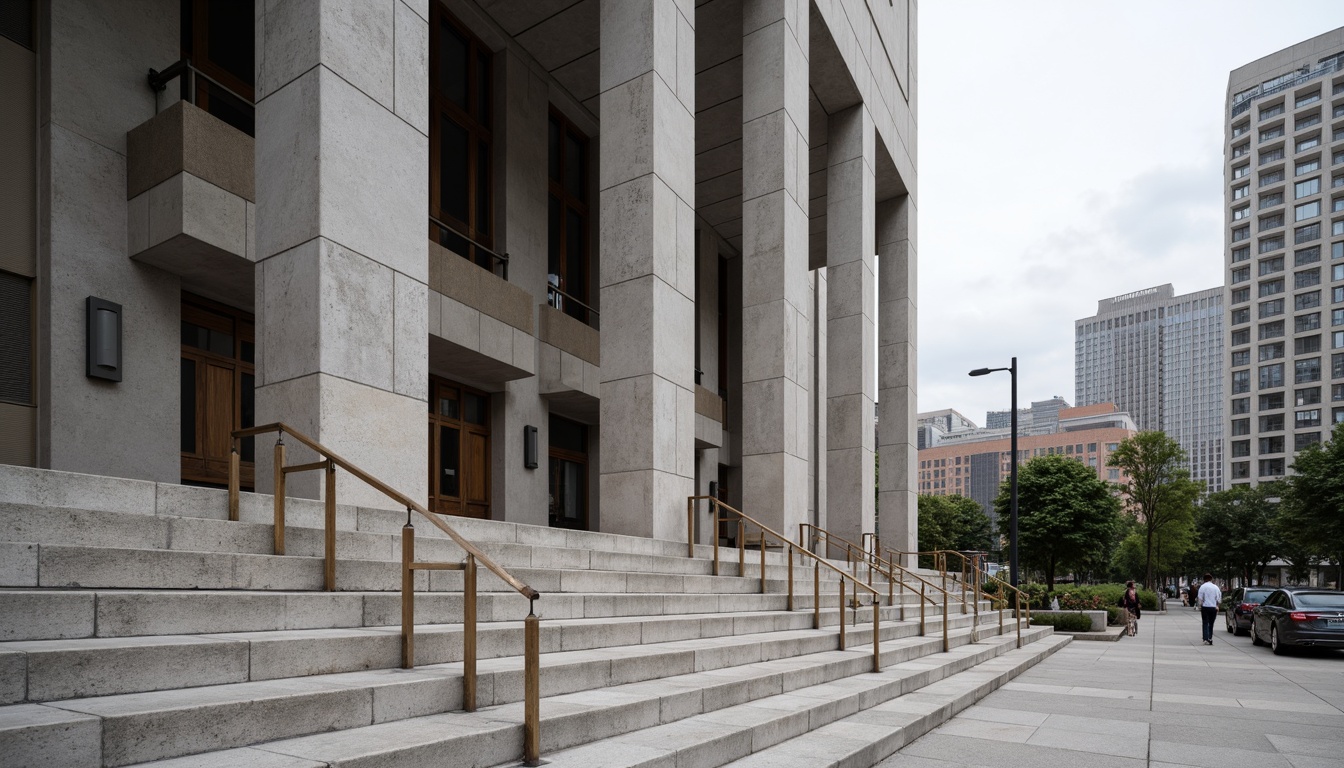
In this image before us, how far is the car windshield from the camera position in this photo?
19.0 m

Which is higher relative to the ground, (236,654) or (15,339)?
(15,339)

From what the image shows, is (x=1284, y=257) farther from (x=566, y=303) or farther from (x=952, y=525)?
(x=566, y=303)

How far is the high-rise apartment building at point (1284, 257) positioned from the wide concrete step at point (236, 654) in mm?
103448

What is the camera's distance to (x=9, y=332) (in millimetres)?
10266

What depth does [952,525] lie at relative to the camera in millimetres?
86625

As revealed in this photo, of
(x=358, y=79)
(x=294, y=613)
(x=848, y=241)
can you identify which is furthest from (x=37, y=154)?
(x=848, y=241)

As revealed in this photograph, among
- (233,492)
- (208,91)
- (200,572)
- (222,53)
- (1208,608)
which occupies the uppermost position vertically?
(222,53)

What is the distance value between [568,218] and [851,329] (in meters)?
8.19

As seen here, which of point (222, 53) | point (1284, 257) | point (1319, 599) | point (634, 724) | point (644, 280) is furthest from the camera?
point (1284, 257)

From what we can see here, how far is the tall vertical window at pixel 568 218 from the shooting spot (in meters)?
20.7

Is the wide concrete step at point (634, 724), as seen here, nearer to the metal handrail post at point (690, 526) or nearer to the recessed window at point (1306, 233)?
the metal handrail post at point (690, 526)

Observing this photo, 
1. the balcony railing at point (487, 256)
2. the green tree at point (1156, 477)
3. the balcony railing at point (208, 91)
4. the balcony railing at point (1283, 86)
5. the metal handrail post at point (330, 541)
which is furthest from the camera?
the balcony railing at point (1283, 86)

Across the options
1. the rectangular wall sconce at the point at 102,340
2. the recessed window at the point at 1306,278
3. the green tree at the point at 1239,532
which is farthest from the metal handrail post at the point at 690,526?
the recessed window at the point at 1306,278

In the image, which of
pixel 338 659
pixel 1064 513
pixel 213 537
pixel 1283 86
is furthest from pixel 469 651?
pixel 1283 86
